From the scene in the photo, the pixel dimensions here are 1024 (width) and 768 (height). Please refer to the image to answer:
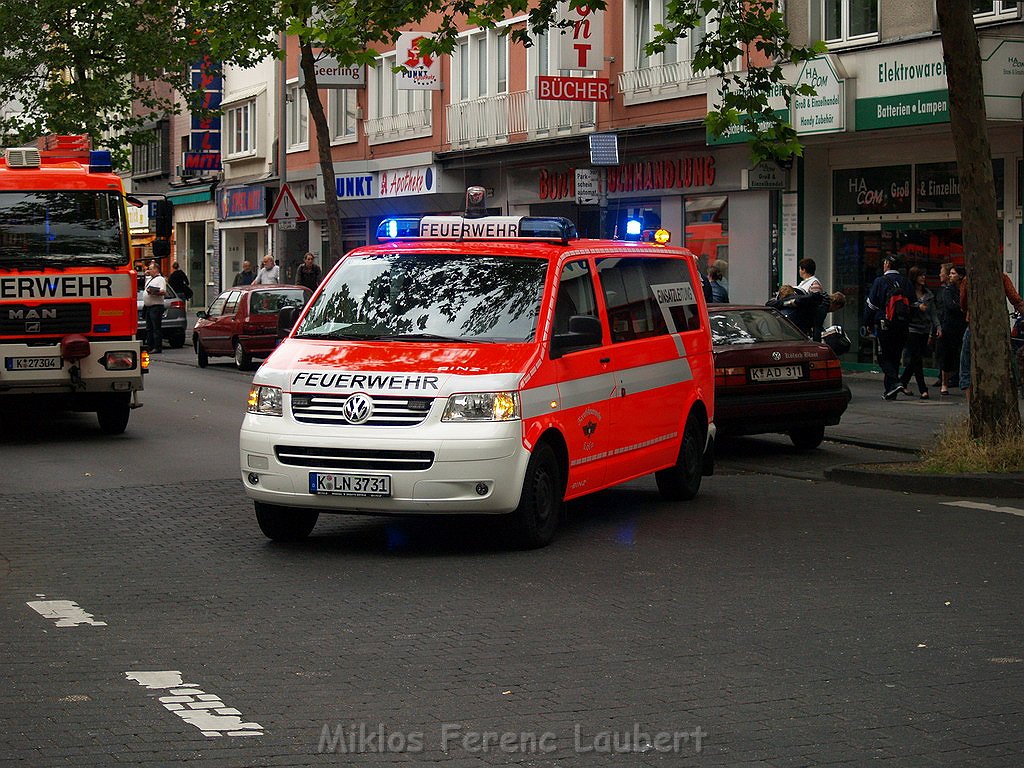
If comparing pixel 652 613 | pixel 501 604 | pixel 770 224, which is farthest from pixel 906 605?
pixel 770 224

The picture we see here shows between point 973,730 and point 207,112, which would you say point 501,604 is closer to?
point 973,730

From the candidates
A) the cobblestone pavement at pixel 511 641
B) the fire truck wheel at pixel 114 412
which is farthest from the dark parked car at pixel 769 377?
the fire truck wheel at pixel 114 412

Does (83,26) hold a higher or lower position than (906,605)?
Result: higher

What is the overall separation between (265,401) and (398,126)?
1269 inches

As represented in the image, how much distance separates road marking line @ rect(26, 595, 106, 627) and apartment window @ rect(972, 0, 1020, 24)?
57.3 ft

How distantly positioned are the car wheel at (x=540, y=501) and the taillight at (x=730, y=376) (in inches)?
221

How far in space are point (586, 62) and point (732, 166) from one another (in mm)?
3537

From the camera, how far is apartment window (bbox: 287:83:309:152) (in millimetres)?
47822

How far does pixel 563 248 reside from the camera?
11.1 meters

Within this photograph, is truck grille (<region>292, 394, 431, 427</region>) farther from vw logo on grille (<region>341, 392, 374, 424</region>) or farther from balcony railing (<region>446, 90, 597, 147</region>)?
balcony railing (<region>446, 90, 597, 147</region>)

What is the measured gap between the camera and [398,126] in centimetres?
4172

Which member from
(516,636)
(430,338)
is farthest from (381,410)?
(516,636)

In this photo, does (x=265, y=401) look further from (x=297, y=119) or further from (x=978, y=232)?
(x=297, y=119)

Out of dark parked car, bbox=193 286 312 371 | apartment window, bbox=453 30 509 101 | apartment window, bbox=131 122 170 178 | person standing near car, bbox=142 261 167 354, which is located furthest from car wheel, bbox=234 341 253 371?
apartment window, bbox=131 122 170 178
